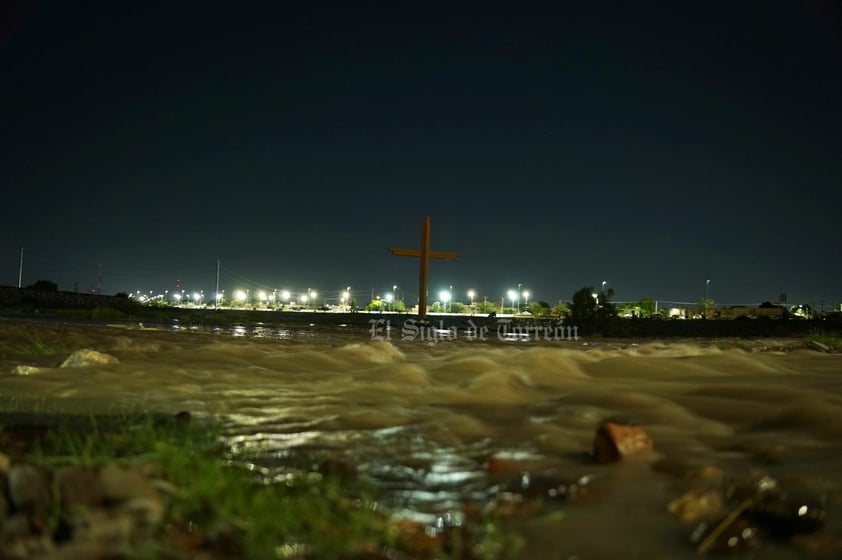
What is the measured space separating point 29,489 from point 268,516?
2.94 ft

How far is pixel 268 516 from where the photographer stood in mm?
2174

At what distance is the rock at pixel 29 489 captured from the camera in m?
2.10

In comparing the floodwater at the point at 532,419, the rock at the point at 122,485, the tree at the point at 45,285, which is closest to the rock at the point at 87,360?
the floodwater at the point at 532,419

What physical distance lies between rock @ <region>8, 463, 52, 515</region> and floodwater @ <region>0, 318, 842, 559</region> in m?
1.17

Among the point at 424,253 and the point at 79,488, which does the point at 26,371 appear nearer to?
the point at 79,488

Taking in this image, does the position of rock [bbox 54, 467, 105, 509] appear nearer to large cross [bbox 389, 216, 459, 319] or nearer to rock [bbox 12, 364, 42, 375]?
rock [bbox 12, 364, 42, 375]

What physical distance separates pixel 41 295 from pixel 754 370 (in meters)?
41.2

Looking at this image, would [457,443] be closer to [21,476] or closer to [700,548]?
[700,548]

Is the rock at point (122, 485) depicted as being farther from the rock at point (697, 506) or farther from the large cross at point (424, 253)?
the large cross at point (424, 253)

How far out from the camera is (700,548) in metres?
2.02

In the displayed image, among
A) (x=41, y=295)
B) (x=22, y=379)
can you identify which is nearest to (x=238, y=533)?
(x=22, y=379)

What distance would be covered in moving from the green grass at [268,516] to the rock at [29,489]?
1.14ft

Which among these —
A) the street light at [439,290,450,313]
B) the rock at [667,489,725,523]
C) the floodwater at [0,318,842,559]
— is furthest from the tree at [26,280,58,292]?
the rock at [667,489,725,523]

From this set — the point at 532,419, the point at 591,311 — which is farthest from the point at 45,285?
the point at 532,419
